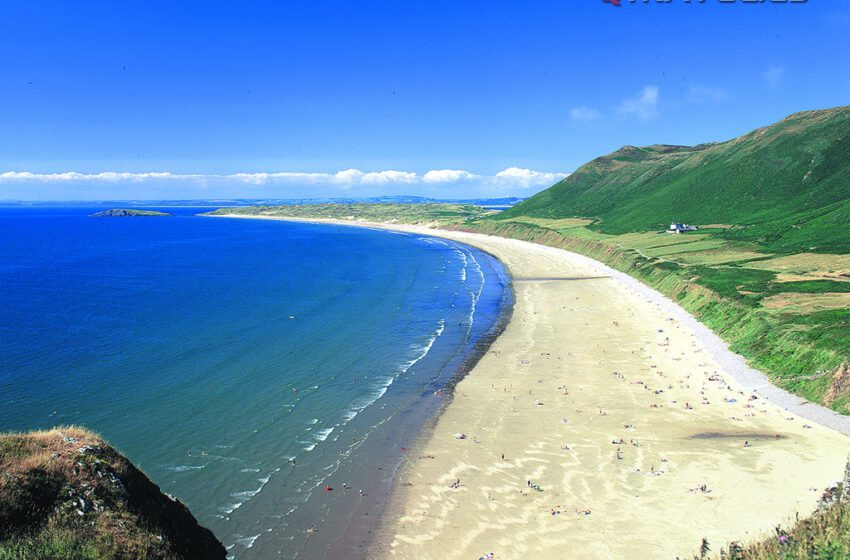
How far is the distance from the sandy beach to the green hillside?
191ft

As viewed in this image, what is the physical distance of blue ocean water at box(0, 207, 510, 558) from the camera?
24469 mm

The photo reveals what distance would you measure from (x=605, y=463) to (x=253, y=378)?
2613 centimetres

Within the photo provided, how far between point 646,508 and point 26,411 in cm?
3519

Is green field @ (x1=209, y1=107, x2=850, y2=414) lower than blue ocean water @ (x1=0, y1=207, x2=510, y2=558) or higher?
higher

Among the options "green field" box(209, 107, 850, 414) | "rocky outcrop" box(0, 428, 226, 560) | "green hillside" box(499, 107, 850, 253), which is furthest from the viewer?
"green hillside" box(499, 107, 850, 253)

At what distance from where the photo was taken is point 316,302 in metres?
72.4

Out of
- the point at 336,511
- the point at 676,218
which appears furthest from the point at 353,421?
the point at 676,218

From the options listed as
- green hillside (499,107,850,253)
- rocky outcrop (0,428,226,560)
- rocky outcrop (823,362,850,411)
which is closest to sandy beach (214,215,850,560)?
rocky outcrop (823,362,850,411)

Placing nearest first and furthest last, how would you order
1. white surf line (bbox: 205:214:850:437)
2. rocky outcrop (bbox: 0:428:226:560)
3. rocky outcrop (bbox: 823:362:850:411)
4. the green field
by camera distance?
rocky outcrop (bbox: 0:428:226:560), white surf line (bbox: 205:214:850:437), rocky outcrop (bbox: 823:362:850:411), the green field

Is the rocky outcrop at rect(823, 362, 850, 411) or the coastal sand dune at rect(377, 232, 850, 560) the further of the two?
the rocky outcrop at rect(823, 362, 850, 411)

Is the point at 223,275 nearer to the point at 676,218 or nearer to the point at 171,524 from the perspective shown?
the point at 171,524

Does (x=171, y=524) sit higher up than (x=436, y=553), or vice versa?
(x=171, y=524)

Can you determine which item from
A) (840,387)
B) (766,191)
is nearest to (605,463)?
(840,387)

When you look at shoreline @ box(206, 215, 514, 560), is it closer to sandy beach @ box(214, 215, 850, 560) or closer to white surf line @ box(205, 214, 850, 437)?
sandy beach @ box(214, 215, 850, 560)
